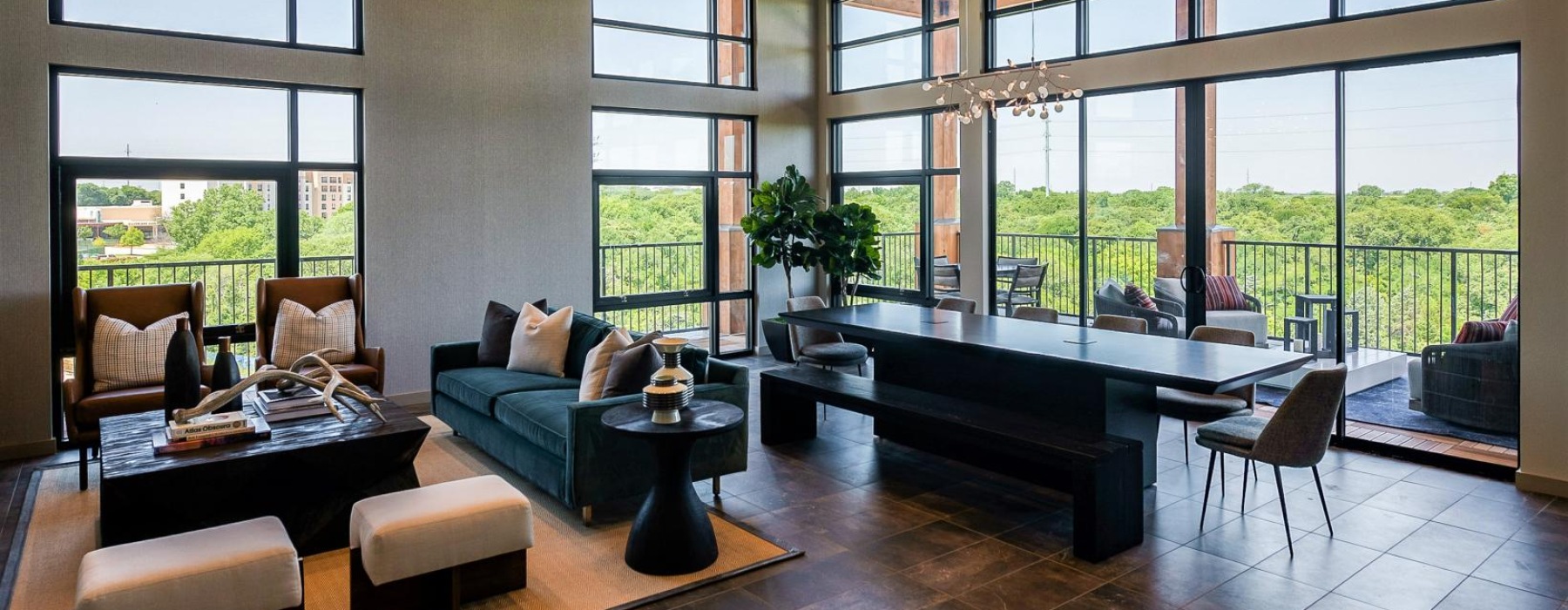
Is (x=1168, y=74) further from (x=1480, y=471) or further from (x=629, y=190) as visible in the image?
(x=629, y=190)

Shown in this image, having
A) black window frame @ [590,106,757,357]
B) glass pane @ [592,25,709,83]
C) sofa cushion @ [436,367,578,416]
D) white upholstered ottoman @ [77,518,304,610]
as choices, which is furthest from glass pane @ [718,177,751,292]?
white upholstered ottoman @ [77,518,304,610]

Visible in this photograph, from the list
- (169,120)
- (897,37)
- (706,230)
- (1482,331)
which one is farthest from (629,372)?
(897,37)

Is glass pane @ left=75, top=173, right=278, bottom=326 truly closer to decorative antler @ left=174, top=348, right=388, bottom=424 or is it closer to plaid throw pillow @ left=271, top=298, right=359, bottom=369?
plaid throw pillow @ left=271, top=298, right=359, bottom=369

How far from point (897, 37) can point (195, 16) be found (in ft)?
18.1

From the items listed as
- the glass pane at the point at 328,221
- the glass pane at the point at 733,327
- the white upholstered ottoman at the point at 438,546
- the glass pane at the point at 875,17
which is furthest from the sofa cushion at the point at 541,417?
the glass pane at the point at 875,17

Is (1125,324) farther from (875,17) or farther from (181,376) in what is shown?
(181,376)

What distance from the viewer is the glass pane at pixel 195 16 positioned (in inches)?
239

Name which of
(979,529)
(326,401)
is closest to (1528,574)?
(979,529)

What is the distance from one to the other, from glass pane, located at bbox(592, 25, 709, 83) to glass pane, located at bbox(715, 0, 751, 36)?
9.9 inches

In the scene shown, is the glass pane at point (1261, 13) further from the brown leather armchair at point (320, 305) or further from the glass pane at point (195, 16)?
the glass pane at point (195, 16)

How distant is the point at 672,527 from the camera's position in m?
4.05

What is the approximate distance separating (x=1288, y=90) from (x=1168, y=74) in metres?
0.81

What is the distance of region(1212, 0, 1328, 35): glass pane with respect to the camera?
600 cm

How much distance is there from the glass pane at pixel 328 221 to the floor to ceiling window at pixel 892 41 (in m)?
4.65
